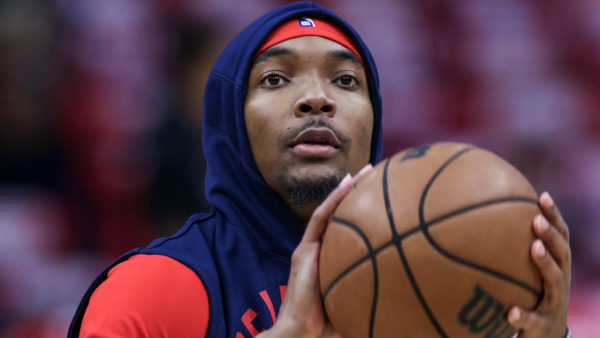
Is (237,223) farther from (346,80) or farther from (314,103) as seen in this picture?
(346,80)

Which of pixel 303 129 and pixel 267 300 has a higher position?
pixel 303 129

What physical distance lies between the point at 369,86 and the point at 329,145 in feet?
1.47

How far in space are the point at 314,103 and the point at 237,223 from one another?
1.59 feet

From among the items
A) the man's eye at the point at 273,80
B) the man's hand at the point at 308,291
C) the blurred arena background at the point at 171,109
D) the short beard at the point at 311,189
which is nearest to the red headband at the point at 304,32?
the man's eye at the point at 273,80

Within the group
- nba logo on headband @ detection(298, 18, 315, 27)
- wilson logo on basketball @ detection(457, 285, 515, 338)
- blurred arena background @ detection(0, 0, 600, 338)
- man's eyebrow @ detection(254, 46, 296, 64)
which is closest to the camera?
wilson logo on basketball @ detection(457, 285, 515, 338)

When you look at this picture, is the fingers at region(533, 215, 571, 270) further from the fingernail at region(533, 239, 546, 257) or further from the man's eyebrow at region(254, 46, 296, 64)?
the man's eyebrow at region(254, 46, 296, 64)

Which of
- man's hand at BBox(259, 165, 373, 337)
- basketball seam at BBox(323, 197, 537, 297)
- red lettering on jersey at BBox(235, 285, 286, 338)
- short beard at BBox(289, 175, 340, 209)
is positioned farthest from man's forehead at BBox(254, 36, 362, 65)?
basketball seam at BBox(323, 197, 537, 297)

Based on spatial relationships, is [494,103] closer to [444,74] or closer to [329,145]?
[444,74]

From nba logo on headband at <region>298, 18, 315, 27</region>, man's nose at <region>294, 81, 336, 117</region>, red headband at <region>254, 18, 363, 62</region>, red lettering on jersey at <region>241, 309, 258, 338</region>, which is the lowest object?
red lettering on jersey at <region>241, 309, 258, 338</region>

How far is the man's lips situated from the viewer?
8.15ft

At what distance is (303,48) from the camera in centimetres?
265

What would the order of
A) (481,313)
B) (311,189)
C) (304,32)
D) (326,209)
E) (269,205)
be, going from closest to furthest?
(481,313) → (326,209) → (311,189) → (269,205) → (304,32)

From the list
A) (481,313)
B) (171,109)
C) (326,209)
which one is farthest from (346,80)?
(171,109)

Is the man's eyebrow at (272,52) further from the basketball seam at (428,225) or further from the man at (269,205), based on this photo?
the basketball seam at (428,225)
